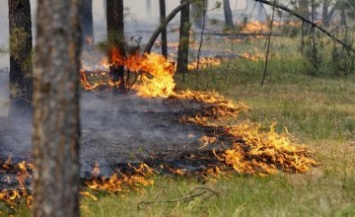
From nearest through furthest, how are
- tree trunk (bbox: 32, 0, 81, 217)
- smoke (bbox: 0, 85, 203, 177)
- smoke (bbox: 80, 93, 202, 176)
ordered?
1. tree trunk (bbox: 32, 0, 81, 217)
2. smoke (bbox: 0, 85, 203, 177)
3. smoke (bbox: 80, 93, 202, 176)

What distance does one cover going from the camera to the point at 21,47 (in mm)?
9547

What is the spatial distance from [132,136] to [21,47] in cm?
236

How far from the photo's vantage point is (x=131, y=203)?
611 cm

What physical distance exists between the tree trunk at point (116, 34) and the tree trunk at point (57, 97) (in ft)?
31.8

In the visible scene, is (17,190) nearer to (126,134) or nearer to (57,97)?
(126,134)

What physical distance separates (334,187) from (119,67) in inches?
294

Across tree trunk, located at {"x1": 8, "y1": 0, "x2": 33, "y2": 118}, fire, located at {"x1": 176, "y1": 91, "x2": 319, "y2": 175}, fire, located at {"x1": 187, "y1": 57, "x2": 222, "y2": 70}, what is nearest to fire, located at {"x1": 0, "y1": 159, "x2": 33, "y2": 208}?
tree trunk, located at {"x1": 8, "y1": 0, "x2": 33, "y2": 118}

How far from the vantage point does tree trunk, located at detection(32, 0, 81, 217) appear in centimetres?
293

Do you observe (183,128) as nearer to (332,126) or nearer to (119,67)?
(332,126)

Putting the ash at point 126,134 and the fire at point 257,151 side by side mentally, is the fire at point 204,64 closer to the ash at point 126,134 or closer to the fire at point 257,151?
the ash at point 126,134

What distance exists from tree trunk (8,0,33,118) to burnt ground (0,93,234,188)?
0.65 metres

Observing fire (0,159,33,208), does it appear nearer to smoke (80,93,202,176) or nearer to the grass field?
the grass field

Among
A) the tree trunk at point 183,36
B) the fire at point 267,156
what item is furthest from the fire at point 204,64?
the fire at point 267,156

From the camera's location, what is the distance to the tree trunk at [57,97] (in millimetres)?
2934
